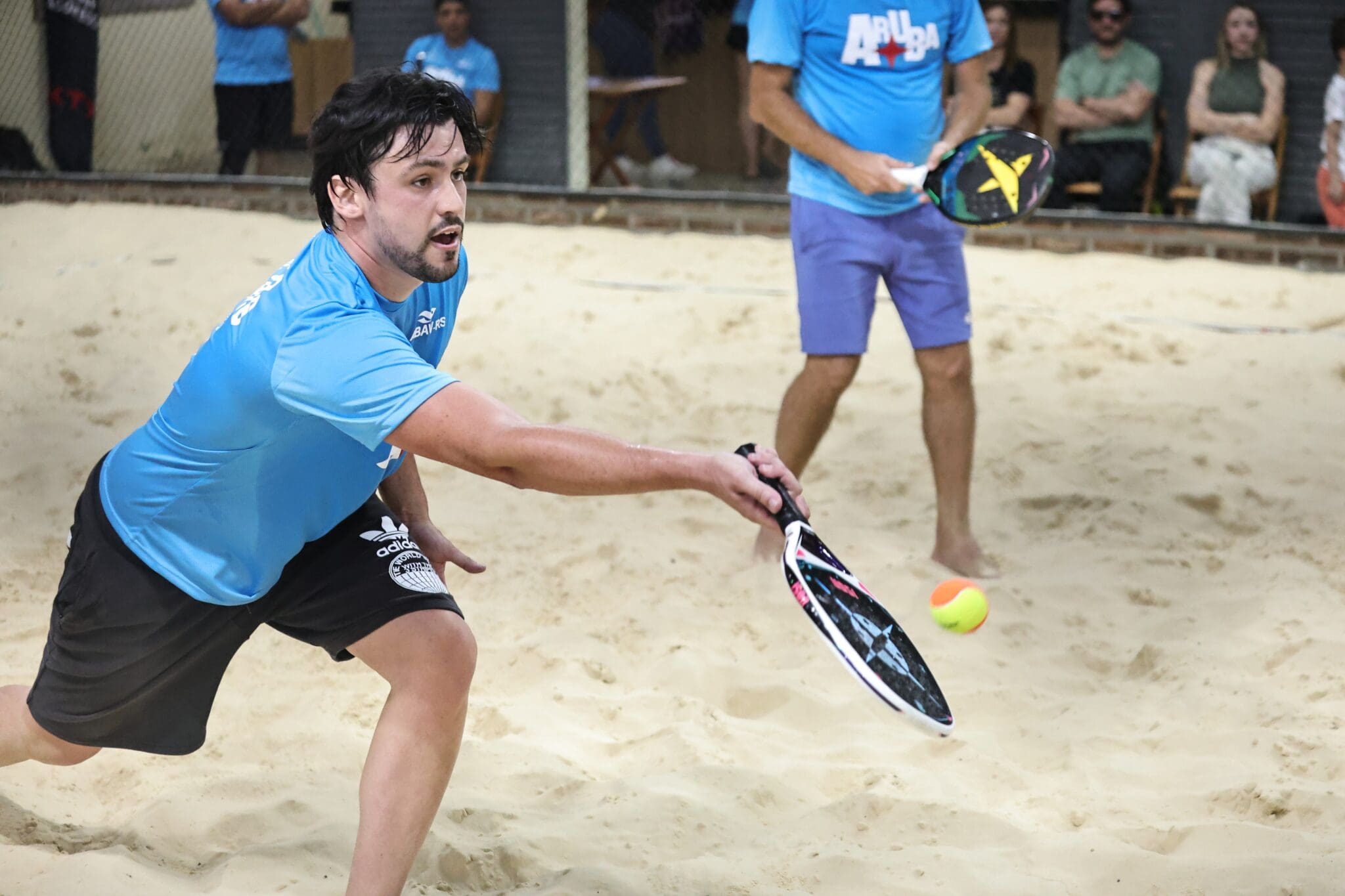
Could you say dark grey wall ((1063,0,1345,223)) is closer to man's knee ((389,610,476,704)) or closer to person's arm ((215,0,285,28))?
person's arm ((215,0,285,28))

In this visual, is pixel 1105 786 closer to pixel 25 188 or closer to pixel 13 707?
pixel 13 707

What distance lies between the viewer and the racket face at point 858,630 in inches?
77.9

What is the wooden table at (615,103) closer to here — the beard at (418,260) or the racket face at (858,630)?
the beard at (418,260)

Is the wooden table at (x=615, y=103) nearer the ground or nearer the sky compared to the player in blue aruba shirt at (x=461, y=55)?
nearer the ground

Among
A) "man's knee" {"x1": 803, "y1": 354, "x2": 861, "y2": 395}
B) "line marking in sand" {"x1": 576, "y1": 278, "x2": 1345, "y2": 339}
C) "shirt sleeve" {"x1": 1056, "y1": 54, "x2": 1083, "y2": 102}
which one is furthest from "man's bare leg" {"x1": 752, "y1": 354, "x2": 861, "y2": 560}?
"shirt sleeve" {"x1": 1056, "y1": 54, "x2": 1083, "y2": 102}

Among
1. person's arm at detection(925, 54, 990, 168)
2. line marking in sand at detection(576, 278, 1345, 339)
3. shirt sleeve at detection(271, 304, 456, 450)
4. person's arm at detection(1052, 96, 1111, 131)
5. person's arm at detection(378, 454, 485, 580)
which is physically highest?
person's arm at detection(925, 54, 990, 168)

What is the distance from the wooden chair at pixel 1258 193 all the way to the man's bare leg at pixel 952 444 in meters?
4.20

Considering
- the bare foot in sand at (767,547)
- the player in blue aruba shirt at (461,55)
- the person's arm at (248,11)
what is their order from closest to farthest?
1. the bare foot in sand at (767,547)
2. the person's arm at (248,11)
3. the player in blue aruba shirt at (461,55)

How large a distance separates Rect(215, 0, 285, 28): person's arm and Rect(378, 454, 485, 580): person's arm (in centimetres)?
665

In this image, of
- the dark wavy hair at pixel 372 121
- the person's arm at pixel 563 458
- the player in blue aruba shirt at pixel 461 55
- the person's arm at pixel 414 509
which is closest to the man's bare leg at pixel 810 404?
the person's arm at pixel 414 509

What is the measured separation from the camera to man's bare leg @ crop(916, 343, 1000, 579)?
4559 millimetres

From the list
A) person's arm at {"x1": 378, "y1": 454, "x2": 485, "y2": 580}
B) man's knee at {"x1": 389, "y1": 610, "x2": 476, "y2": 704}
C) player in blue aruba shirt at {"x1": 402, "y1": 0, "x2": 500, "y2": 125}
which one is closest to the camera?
man's knee at {"x1": 389, "y1": 610, "x2": 476, "y2": 704}

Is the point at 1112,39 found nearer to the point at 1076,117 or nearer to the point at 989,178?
the point at 1076,117

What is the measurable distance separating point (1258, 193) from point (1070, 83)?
4.21ft
